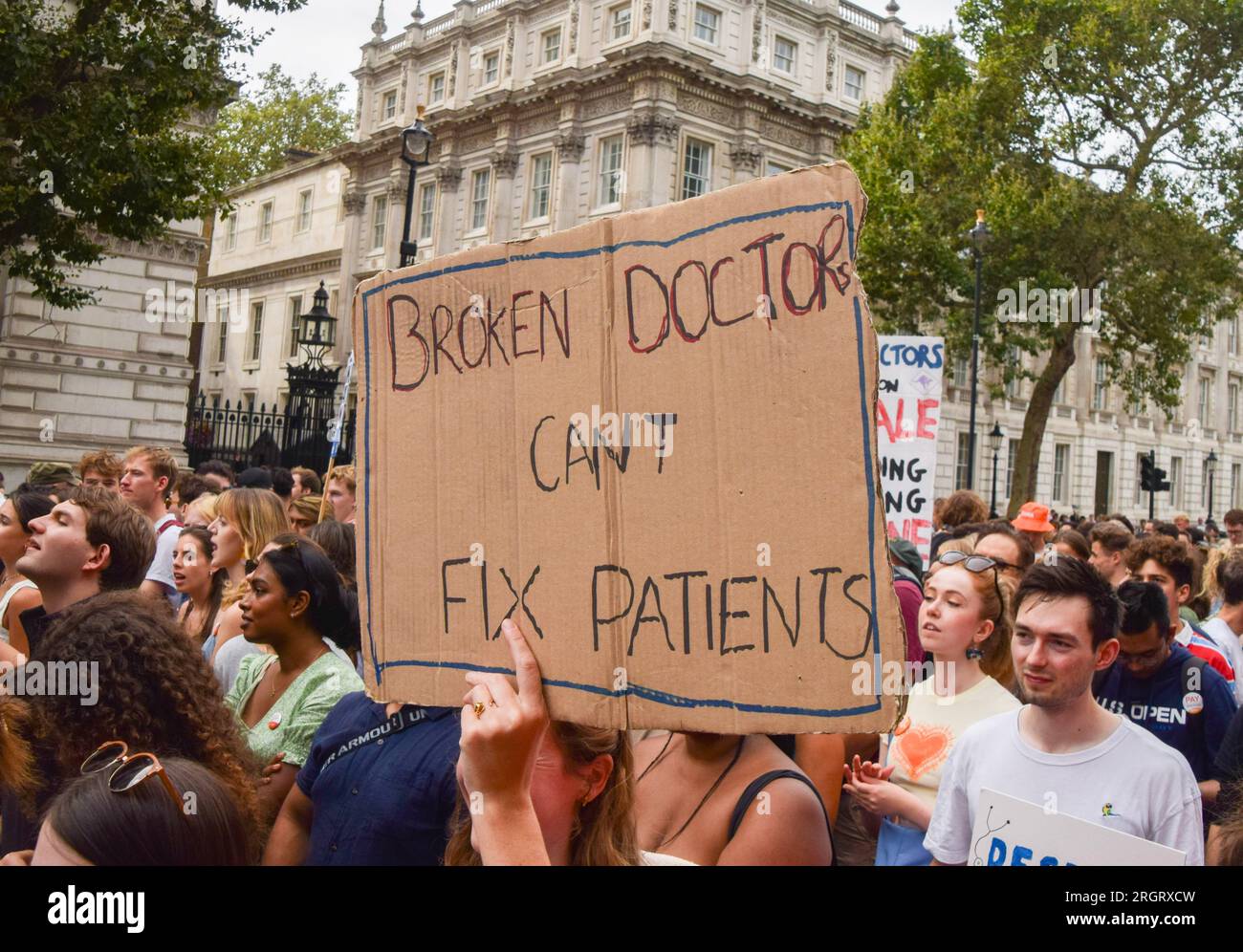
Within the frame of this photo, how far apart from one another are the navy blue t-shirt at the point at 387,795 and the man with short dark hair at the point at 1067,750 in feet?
4.71

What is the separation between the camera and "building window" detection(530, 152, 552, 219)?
3678cm

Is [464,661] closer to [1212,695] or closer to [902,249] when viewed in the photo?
[1212,695]

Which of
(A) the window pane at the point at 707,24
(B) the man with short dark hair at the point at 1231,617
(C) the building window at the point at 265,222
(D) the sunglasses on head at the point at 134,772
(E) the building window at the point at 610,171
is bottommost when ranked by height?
(D) the sunglasses on head at the point at 134,772

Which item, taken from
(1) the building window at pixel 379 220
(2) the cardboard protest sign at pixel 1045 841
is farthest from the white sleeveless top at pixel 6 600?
(1) the building window at pixel 379 220

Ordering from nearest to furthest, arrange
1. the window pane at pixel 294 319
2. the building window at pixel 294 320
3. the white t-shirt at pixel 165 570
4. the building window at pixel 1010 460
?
the white t-shirt at pixel 165 570
the building window at pixel 1010 460
the building window at pixel 294 320
the window pane at pixel 294 319

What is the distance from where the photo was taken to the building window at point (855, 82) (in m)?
38.6

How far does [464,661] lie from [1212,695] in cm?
331

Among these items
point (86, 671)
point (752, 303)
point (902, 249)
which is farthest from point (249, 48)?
point (902, 249)

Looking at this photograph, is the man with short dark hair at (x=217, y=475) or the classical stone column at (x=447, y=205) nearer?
the man with short dark hair at (x=217, y=475)

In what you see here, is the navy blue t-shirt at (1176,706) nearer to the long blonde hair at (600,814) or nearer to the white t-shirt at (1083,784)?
the white t-shirt at (1083,784)

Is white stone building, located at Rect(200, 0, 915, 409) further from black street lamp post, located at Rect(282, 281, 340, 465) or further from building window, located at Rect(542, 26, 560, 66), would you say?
black street lamp post, located at Rect(282, 281, 340, 465)

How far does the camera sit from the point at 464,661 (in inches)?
88.1

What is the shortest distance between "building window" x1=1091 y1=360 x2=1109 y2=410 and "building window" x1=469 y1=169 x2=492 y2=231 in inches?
1081

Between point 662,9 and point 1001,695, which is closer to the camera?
point 1001,695
